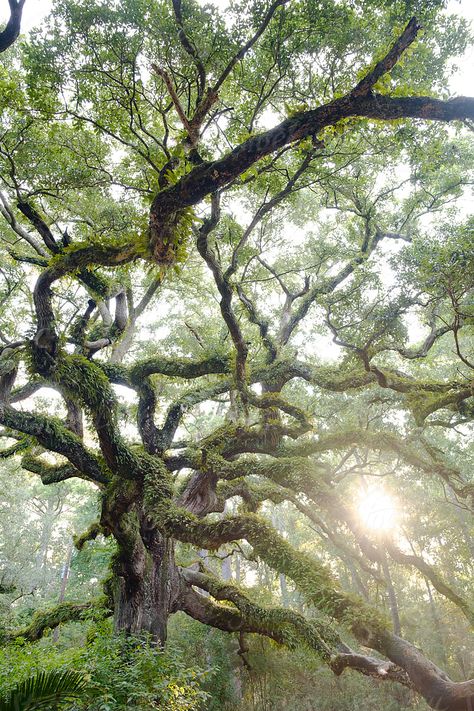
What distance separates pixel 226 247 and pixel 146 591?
7709 mm

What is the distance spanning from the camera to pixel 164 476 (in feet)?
21.5

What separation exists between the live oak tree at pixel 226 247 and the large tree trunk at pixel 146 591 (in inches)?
1.4

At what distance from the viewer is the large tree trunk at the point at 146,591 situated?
6.43m

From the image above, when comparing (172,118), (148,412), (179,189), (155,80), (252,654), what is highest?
(172,118)

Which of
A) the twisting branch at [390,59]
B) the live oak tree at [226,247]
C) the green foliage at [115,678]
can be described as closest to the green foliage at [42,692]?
the green foliage at [115,678]

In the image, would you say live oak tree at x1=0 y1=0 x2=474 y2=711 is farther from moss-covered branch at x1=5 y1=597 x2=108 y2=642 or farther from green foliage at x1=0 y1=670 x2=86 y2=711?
green foliage at x1=0 y1=670 x2=86 y2=711

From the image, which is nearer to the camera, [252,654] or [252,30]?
[252,30]

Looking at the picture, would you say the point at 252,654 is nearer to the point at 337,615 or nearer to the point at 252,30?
the point at 337,615

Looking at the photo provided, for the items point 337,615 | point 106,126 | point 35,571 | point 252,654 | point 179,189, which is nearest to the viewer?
point 179,189

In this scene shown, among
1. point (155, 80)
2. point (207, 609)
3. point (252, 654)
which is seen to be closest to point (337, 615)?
point (207, 609)

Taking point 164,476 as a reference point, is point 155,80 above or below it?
above

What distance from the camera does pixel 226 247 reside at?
10.0 m

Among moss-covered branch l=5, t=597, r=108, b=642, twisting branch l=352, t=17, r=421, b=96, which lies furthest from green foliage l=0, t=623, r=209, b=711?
twisting branch l=352, t=17, r=421, b=96

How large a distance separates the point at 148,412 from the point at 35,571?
Answer: 79.5 ft
